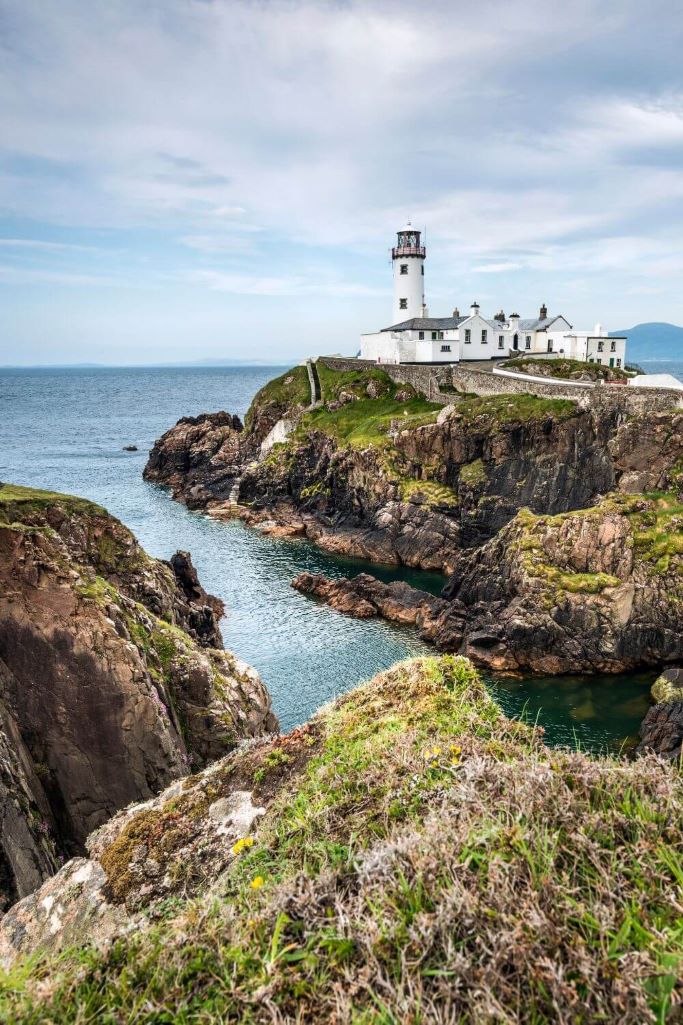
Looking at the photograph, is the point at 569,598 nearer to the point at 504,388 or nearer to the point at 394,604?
the point at 394,604

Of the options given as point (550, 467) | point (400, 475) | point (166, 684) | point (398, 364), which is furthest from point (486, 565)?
point (398, 364)

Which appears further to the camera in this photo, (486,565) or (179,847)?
(486,565)

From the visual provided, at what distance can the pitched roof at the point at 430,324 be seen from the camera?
91.0 metres

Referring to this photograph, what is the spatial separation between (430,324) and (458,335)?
179 inches

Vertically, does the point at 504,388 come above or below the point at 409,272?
below

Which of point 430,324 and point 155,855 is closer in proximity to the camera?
point 155,855

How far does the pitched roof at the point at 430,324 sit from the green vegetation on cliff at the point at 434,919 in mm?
88874

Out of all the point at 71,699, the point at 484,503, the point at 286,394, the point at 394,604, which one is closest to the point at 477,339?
the point at 286,394

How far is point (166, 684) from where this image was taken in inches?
802

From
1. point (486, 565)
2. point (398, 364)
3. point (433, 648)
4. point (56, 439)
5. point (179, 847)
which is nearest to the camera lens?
point (179, 847)

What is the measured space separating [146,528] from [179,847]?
6612 cm

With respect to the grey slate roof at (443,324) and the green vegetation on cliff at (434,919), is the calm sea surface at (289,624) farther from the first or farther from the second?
the grey slate roof at (443,324)

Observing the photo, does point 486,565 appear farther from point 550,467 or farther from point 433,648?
point 550,467

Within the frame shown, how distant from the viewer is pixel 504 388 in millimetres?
72812
